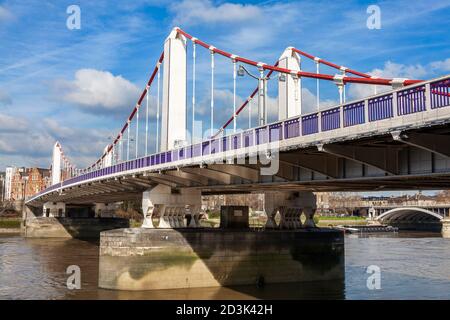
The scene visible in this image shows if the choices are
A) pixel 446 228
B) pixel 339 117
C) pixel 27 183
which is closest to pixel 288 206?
pixel 339 117

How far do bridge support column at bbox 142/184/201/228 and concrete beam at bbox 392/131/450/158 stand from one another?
22236 millimetres

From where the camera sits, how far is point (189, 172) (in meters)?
30.2

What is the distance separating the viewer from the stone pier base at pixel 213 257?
3130cm

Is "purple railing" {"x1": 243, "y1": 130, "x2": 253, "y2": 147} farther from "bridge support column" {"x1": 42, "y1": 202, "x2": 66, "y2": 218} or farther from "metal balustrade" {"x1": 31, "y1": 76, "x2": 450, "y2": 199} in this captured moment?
"bridge support column" {"x1": 42, "y1": 202, "x2": 66, "y2": 218}

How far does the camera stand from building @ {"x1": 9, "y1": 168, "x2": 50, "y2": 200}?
168250 mm

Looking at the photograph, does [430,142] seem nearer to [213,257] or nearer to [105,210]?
[213,257]

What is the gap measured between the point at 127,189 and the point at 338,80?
88.7 ft

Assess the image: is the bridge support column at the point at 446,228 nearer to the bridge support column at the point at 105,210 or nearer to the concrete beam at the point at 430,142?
the bridge support column at the point at 105,210

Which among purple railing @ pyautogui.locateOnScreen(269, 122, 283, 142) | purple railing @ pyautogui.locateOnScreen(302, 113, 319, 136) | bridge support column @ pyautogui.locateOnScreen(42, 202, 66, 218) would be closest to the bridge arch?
bridge support column @ pyautogui.locateOnScreen(42, 202, 66, 218)

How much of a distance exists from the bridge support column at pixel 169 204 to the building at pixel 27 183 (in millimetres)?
126938

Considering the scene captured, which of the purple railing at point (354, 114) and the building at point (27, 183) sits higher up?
the building at point (27, 183)

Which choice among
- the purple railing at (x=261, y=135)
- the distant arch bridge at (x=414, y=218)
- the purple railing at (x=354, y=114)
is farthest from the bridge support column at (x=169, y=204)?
the distant arch bridge at (x=414, y=218)
